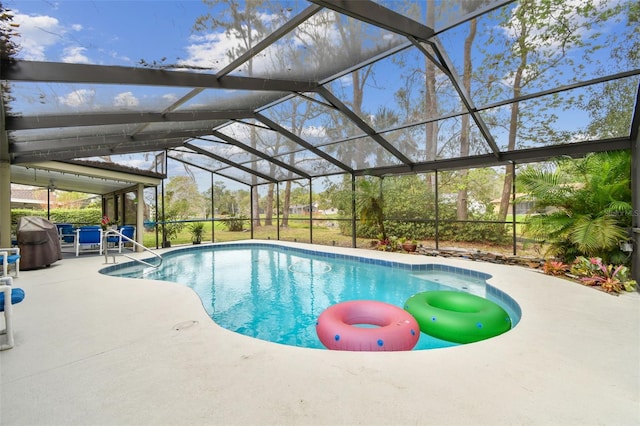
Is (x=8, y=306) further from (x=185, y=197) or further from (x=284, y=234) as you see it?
(x=185, y=197)

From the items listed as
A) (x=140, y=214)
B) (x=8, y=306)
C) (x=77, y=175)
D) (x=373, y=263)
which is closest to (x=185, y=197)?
(x=140, y=214)

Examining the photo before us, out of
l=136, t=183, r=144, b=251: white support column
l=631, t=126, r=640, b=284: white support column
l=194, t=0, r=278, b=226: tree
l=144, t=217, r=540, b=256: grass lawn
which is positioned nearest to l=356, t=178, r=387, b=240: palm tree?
l=144, t=217, r=540, b=256: grass lawn

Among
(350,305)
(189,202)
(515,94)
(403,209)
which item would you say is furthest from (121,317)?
(189,202)

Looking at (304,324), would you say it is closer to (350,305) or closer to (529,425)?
(350,305)

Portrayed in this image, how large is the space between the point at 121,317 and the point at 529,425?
12.3ft

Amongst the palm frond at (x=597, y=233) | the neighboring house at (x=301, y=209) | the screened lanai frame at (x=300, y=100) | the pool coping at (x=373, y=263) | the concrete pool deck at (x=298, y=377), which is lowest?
the pool coping at (x=373, y=263)

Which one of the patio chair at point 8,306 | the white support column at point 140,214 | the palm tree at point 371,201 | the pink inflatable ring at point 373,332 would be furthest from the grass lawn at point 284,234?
the patio chair at point 8,306

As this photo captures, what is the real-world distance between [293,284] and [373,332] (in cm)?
352

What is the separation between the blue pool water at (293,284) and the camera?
13.4 ft

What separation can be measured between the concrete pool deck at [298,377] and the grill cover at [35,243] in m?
3.50

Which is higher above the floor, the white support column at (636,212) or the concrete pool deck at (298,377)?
the white support column at (636,212)

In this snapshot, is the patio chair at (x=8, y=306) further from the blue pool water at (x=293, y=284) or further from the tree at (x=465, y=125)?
the tree at (x=465, y=125)

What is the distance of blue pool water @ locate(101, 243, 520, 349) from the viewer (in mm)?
4094

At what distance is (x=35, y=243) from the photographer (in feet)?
19.0
